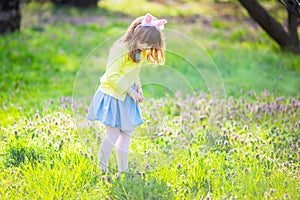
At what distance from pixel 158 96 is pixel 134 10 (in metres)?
7.81

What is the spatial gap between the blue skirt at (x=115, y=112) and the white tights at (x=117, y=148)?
0.37ft

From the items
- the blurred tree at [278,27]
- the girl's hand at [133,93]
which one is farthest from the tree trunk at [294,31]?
the girl's hand at [133,93]

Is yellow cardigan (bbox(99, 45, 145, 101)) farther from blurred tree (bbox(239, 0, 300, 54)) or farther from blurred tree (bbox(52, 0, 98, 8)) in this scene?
blurred tree (bbox(52, 0, 98, 8))

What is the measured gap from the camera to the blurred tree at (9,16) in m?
9.30

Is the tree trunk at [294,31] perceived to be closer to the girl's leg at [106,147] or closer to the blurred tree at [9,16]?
the blurred tree at [9,16]

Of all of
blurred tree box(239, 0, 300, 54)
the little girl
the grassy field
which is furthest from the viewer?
blurred tree box(239, 0, 300, 54)

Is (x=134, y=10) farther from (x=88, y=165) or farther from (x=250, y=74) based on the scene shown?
(x=88, y=165)

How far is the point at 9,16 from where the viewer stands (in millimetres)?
9578

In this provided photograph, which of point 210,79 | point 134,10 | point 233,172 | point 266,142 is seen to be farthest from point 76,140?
point 134,10

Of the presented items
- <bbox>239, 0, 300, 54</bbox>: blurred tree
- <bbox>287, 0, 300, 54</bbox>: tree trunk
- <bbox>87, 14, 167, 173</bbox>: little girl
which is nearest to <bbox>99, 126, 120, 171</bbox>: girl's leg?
<bbox>87, 14, 167, 173</bbox>: little girl

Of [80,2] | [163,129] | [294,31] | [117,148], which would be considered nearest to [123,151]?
[117,148]

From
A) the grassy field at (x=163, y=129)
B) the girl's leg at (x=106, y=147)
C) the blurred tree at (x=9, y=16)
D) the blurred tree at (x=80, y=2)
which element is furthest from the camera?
the blurred tree at (x=80, y=2)

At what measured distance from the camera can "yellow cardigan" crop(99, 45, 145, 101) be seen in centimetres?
407

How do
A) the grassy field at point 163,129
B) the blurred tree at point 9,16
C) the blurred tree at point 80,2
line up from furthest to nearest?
1. the blurred tree at point 80,2
2. the blurred tree at point 9,16
3. the grassy field at point 163,129
